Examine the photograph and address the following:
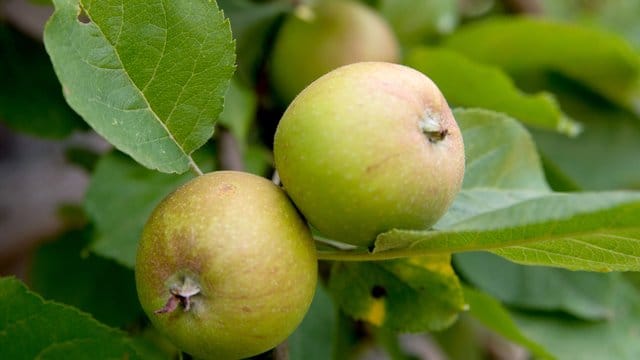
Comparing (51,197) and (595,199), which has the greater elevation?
(595,199)

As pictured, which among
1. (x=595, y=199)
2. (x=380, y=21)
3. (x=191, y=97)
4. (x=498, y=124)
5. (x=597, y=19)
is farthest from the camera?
(x=597, y=19)

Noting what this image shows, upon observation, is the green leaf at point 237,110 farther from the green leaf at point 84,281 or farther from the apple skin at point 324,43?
the green leaf at point 84,281

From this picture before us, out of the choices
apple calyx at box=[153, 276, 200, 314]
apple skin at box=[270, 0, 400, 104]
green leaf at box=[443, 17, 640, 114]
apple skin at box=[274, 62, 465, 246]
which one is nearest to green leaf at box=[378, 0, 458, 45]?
green leaf at box=[443, 17, 640, 114]

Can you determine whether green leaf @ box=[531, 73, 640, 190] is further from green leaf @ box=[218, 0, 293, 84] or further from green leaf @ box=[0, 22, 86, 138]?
green leaf @ box=[0, 22, 86, 138]

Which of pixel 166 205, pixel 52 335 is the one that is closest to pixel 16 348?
pixel 52 335

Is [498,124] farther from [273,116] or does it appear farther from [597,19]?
[597,19]

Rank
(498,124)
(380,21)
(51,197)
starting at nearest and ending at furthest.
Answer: (498,124)
(380,21)
(51,197)
